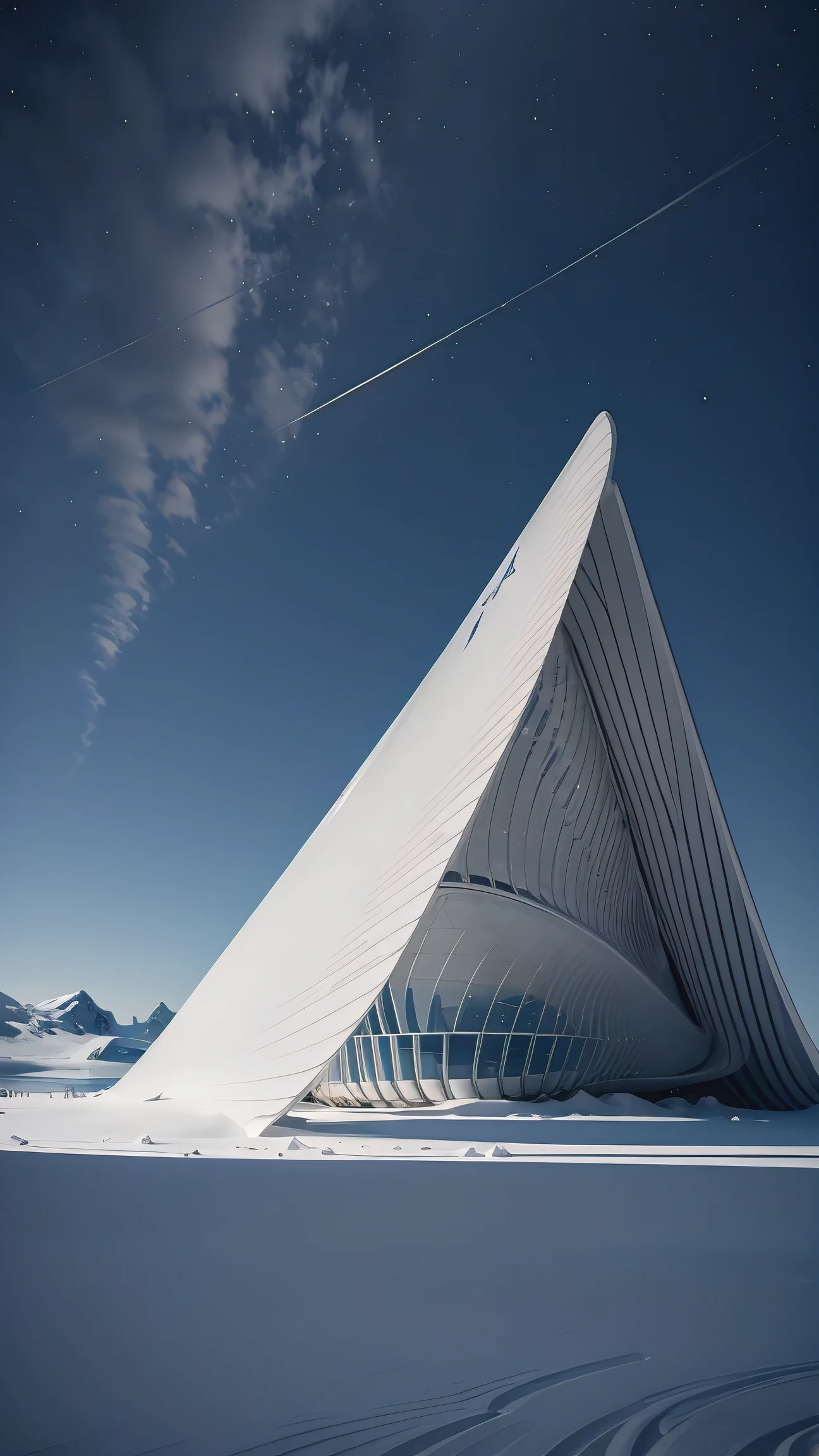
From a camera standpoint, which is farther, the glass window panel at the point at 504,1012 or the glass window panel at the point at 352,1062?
the glass window panel at the point at 504,1012

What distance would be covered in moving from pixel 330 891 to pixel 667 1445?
670 centimetres

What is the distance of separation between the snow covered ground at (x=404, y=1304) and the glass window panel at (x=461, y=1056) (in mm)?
4964

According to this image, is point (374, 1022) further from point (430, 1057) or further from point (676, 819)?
point (676, 819)

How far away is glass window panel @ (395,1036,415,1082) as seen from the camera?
372 inches

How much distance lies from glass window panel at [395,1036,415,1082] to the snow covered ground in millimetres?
4773

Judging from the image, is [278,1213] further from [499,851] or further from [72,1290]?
[499,851]

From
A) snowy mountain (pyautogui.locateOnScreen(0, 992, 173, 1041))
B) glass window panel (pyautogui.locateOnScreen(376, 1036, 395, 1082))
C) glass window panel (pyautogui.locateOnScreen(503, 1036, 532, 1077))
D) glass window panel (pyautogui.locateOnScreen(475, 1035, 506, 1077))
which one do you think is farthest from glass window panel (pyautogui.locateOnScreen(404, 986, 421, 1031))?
snowy mountain (pyautogui.locateOnScreen(0, 992, 173, 1041))

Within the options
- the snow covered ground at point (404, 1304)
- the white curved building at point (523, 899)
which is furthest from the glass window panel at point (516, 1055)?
the snow covered ground at point (404, 1304)

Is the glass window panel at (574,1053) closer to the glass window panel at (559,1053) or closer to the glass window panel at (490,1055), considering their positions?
the glass window panel at (559,1053)

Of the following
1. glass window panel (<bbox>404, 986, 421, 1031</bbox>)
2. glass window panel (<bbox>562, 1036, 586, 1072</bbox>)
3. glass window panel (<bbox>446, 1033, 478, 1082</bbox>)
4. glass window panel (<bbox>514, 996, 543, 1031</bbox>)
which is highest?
glass window panel (<bbox>404, 986, 421, 1031</bbox>)

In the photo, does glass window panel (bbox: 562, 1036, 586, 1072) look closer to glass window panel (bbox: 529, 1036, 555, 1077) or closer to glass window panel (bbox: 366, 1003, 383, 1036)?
glass window panel (bbox: 529, 1036, 555, 1077)

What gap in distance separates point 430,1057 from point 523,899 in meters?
2.49

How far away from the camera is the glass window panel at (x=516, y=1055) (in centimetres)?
1024

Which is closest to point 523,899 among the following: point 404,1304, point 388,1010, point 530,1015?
point 530,1015
